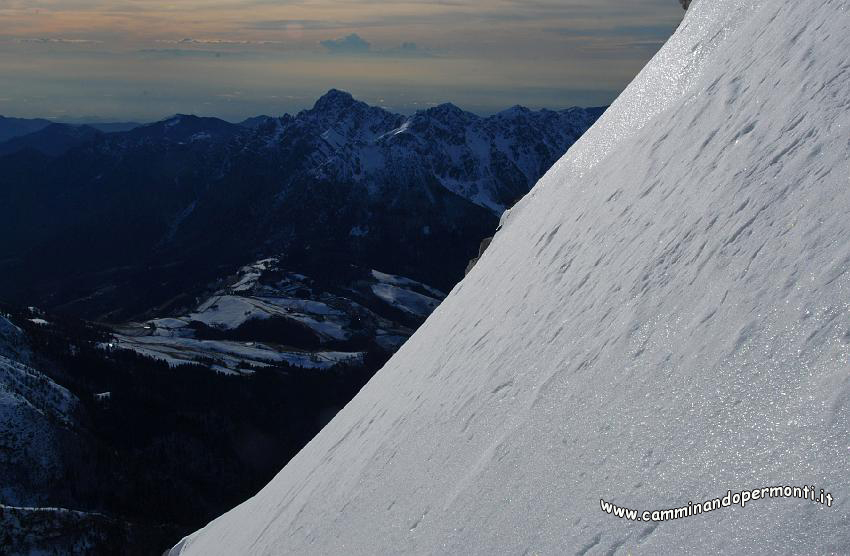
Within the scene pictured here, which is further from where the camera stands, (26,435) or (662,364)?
(26,435)

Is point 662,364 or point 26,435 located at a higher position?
point 662,364

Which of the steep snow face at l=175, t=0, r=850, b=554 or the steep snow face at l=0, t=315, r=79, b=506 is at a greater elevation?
the steep snow face at l=175, t=0, r=850, b=554

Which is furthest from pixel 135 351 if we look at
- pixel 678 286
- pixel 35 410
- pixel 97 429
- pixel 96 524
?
pixel 678 286

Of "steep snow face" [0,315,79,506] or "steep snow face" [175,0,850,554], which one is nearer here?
"steep snow face" [175,0,850,554]

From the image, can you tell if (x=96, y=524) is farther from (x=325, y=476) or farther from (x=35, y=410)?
(x=325, y=476)

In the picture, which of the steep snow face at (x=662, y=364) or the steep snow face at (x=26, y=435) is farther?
the steep snow face at (x=26, y=435)

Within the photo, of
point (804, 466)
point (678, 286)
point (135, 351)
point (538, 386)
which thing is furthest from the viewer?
point (135, 351)

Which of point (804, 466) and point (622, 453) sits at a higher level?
point (804, 466)

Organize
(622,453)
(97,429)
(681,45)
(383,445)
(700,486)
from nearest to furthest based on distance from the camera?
(700,486)
(622,453)
(383,445)
(681,45)
(97,429)
